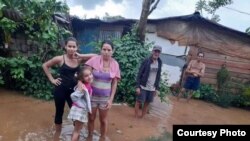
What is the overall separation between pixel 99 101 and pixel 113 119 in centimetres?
222

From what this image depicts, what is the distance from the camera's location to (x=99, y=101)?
4875mm

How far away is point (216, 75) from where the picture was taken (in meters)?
13.1

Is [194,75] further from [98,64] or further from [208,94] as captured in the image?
[98,64]

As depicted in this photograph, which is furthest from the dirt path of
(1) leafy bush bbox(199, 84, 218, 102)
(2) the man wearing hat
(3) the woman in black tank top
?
(1) leafy bush bbox(199, 84, 218, 102)

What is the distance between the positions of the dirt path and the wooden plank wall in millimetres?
3275

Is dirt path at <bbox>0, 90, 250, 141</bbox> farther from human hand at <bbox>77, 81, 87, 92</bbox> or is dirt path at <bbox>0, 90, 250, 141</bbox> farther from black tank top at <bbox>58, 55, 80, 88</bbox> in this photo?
human hand at <bbox>77, 81, 87, 92</bbox>

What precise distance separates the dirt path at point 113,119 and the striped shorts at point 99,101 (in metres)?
1.06

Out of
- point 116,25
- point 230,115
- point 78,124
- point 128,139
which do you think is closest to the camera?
point 78,124

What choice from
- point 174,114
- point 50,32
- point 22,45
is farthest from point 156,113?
point 22,45

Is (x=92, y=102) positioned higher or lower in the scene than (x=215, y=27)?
lower

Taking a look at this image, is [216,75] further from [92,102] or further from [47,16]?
[92,102]

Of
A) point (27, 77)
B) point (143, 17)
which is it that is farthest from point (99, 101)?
point (143, 17)

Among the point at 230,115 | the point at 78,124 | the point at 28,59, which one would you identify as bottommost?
the point at 230,115

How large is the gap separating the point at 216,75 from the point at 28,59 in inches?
314
